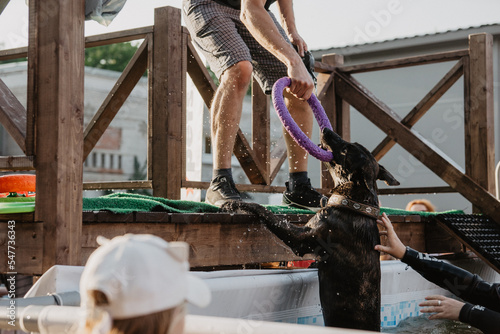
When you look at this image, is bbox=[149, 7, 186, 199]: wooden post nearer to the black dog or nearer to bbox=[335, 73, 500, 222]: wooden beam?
the black dog

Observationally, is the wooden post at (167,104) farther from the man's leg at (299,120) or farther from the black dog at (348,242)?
the black dog at (348,242)

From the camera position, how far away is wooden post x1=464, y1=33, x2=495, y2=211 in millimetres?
5727

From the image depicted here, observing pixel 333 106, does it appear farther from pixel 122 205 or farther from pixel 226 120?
pixel 122 205

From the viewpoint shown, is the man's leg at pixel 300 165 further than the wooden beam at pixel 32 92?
Yes

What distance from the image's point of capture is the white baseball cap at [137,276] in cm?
124

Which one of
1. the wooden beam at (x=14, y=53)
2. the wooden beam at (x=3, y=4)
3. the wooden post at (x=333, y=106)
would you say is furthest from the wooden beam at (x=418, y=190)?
the wooden beam at (x=3, y=4)

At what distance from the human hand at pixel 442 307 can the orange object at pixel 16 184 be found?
2566 millimetres

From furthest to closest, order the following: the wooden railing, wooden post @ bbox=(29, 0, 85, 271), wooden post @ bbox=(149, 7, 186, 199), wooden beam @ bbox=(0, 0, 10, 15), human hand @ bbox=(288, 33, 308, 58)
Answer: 1. the wooden railing
2. wooden post @ bbox=(149, 7, 186, 199)
3. human hand @ bbox=(288, 33, 308, 58)
4. wooden beam @ bbox=(0, 0, 10, 15)
5. wooden post @ bbox=(29, 0, 85, 271)

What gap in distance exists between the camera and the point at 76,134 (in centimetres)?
268

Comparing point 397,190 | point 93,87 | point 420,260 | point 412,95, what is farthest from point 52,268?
point 93,87

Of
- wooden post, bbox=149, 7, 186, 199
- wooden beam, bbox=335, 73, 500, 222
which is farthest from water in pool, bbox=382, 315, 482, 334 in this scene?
wooden post, bbox=149, 7, 186, 199

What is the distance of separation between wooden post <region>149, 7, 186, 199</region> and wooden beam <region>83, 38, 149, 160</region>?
23cm

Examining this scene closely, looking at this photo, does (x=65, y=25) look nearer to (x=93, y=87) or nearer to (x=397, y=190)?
(x=397, y=190)

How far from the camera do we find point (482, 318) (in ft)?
10.6
